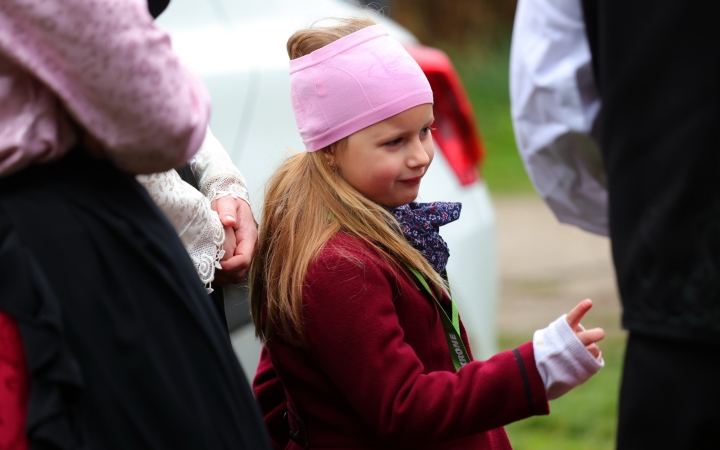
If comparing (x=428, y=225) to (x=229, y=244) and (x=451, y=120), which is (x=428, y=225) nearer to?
(x=229, y=244)

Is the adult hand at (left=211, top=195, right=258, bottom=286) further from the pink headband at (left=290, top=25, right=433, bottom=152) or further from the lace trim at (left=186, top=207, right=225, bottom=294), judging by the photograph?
the pink headband at (left=290, top=25, right=433, bottom=152)

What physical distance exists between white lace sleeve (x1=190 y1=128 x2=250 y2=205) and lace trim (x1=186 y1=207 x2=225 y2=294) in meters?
0.16

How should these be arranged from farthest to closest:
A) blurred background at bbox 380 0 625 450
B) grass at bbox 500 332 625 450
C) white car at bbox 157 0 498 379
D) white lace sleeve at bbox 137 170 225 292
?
blurred background at bbox 380 0 625 450 < grass at bbox 500 332 625 450 < white car at bbox 157 0 498 379 < white lace sleeve at bbox 137 170 225 292

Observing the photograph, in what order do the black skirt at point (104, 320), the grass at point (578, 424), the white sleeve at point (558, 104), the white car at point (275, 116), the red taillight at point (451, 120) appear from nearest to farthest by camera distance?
the black skirt at point (104, 320) → the white sleeve at point (558, 104) → the white car at point (275, 116) → the red taillight at point (451, 120) → the grass at point (578, 424)

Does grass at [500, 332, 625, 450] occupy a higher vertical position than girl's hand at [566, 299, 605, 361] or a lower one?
lower

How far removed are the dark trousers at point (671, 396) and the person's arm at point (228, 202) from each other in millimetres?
781

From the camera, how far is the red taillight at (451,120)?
3.04 metres

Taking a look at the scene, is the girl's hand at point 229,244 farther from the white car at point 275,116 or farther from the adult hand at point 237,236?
the white car at point 275,116

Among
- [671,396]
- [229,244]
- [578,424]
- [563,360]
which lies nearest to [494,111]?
[578,424]

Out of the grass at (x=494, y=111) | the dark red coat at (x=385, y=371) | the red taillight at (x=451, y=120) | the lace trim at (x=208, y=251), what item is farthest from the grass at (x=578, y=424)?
the grass at (x=494, y=111)

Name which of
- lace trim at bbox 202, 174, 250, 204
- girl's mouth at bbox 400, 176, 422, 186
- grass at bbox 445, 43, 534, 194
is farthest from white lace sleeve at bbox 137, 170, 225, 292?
grass at bbox 445, 43, 534, 194

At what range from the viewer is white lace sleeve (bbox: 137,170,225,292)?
1517 millimetres

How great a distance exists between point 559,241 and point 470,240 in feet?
14.8

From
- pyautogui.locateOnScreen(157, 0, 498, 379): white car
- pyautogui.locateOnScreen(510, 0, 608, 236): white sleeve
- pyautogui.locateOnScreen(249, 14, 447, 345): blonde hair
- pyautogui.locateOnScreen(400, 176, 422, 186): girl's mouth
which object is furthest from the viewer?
pyautogui.locateOnScreen(157, 0, 498, 379): white car
